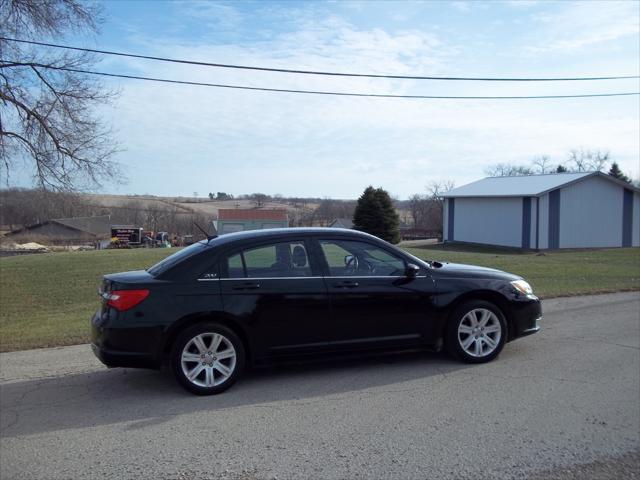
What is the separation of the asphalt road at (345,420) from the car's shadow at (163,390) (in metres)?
0.02

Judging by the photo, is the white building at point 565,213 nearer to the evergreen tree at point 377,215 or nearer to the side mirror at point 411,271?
the evergreen tree at point 377,215

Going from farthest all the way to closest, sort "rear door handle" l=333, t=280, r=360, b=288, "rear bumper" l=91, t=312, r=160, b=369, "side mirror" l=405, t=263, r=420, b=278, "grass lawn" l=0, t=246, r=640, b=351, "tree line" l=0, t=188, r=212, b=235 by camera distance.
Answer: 1. "tree line" l=0, t=188, r=212, b=235
2. "grass lawn" l=0, t=246, r=640, b=351
3. "side mirror" l=405, t=263, r=420, b=278
4. "rear door handle" l=333, t=280, r=360, b=288
5. "rear bumper" l=91, t=312, r=160, b=369

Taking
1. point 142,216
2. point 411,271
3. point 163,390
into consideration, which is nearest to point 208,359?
point 163,390

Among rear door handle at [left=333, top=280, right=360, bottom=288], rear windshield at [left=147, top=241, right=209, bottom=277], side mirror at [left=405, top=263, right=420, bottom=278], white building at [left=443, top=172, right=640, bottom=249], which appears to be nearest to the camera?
rear windshield at [left=147, top=241, right=209, bottom=277]

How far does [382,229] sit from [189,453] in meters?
36.7

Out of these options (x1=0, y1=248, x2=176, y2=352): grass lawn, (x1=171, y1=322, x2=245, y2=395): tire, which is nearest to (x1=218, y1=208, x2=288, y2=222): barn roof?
(x1=0, y1=248, x2=176, y2=352): grass lawn

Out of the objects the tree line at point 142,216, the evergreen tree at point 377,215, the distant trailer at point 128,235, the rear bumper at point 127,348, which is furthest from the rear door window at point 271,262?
the tree line at point 142,216

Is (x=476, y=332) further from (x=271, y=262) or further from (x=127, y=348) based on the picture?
(x=127, y=348)

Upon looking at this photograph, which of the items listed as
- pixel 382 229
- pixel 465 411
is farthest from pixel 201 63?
pixel 382 229

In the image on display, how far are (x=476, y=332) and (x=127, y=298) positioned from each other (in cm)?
370

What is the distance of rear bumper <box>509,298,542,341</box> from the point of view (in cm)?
643

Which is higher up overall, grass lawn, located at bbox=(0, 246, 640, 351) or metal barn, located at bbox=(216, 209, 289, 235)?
metal barn, located at bbox=(216, 209, 289, 235)

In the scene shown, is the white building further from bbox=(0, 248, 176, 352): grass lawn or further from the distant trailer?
the distant trailer

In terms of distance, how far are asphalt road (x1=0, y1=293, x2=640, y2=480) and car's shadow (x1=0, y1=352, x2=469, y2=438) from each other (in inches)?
0.8
